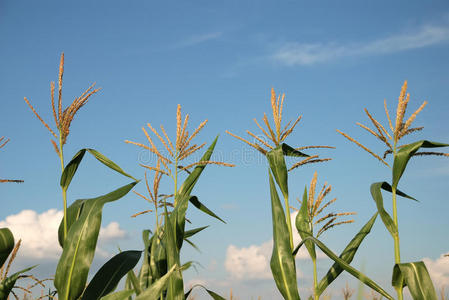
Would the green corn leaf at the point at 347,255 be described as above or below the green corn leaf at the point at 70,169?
below

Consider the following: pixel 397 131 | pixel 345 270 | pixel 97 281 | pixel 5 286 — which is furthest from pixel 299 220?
pixel 5 286

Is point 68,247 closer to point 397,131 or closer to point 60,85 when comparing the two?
point 60,85

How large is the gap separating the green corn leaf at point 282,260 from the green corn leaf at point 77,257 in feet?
4.41

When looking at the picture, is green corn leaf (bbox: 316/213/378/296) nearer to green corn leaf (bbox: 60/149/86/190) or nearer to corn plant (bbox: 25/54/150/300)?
corn plant (bbox: 25/54/150/300)

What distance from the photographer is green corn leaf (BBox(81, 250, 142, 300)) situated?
341 centimetres

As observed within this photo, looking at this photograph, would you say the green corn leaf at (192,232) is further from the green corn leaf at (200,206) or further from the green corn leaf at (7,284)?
the green corn leaf at (7,284)

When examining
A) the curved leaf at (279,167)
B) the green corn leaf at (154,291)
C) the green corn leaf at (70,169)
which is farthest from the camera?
the curved leaf at (279,167)

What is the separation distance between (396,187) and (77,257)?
2.54m

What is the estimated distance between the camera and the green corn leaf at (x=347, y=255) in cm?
363

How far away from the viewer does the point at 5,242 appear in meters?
3.56

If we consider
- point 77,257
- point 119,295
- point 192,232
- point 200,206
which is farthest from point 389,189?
point 77,257

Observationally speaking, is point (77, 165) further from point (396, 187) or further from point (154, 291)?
point (396, 187)

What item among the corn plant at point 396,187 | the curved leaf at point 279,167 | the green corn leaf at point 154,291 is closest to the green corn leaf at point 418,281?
the corn plant at point 396,187

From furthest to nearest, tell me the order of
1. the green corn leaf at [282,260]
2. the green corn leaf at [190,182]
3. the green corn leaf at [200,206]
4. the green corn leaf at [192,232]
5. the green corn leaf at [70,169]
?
the green corn leaf at [192,232], the green corn leaf at [200,206], the green corn leaf at [190,182], the green corn leaf at [70,169], the green corn leaf at [282,260]
